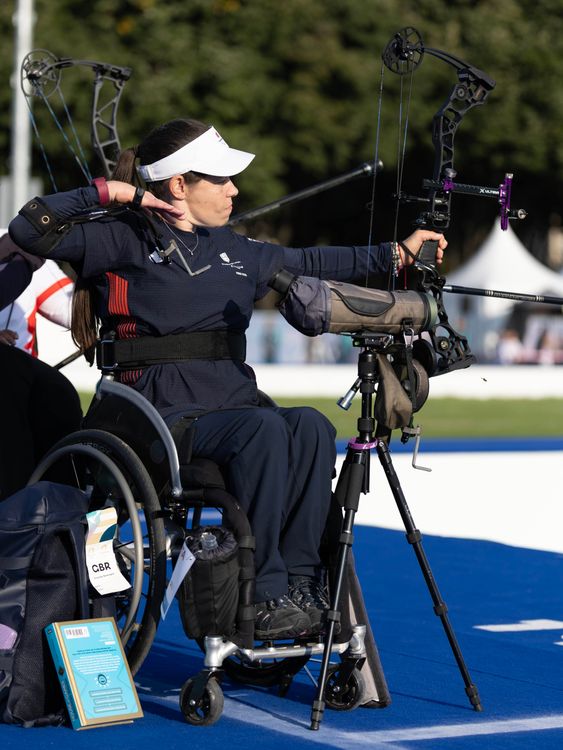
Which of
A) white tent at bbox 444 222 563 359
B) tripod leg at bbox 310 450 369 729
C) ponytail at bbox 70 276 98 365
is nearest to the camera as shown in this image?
tripod leg at bbox 310 450 369 729

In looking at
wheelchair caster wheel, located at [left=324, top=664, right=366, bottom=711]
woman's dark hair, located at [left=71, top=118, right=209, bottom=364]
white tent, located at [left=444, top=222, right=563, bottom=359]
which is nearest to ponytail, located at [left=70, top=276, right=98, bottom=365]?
woman's dark hair, located at [left=71, top=118, right=209, bottom=364]

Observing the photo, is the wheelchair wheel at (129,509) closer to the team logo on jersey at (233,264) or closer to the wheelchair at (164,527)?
the wheelchair at (164,527)

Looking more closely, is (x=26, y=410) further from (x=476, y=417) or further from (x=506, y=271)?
(x=506, y=271)

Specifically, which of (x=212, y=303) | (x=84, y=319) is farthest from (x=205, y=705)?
(x=84, y=319)

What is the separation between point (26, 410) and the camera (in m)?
5.62

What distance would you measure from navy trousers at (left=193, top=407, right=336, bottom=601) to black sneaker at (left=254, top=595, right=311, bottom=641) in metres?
0.03

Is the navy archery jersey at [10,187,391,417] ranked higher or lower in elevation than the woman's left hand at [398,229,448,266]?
lower

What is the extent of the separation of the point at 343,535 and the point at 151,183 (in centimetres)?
139

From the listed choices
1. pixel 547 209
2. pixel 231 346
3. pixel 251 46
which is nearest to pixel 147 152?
pixel 231 346

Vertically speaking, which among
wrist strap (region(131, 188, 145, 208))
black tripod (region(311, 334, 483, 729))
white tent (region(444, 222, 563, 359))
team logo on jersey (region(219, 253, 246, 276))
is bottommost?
white tent (region(444, 222, 563, 359))

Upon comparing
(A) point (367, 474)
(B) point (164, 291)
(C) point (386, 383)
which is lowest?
(A) point (367, 474)

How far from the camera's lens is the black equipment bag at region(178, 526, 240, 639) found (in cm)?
462

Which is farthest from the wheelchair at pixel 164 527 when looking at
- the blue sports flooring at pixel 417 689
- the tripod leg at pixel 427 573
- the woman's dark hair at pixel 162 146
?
the woman's dark hair at pixel 162 146

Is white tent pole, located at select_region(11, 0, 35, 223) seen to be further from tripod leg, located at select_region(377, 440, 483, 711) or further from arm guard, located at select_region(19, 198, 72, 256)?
tripod leg, located at select_region(377, 440, 483, 711)
